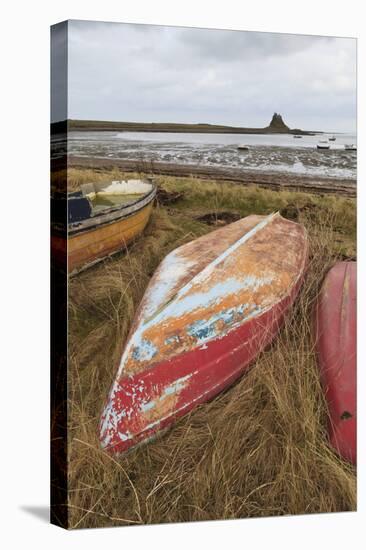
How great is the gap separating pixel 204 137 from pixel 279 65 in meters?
0.71

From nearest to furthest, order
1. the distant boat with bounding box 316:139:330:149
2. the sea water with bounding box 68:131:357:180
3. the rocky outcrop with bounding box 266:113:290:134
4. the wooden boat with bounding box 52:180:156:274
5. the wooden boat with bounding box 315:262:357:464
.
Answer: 1. the wooden boat with bounding box 52:180:156:274
2. the sea water with bounding box 68:131:357:180
3. the wooden boat with bounding box 315:262:357:464
4. the rocky outcrop with bounding box 266:113:290:134
5. the distant boat with bounding box 316:139:330:149

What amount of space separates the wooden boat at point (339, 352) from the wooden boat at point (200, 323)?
25 cm

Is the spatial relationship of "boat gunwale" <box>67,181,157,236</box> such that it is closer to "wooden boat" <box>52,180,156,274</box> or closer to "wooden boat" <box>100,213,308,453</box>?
"wooden boat" <box>52,180,156,274</box>

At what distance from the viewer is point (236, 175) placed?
7.98m

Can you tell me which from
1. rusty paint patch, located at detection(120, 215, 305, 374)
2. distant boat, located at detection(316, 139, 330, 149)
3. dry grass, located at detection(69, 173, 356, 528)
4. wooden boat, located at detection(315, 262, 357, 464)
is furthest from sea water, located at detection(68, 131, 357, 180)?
wooden boat, located at detection(315, 262, 357, 464)

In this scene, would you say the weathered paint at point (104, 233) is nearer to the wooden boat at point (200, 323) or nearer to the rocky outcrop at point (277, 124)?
the wooden boat at point (200, 323)

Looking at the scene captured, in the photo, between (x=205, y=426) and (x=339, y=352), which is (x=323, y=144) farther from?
(x=205, y=426)

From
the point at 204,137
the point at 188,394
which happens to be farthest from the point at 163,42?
the point at 188,394

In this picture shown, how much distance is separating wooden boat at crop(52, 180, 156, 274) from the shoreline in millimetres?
110

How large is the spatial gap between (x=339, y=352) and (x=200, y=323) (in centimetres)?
101

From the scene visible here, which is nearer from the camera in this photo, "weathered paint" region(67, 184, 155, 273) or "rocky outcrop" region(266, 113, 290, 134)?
"weathered paint" region(67, 184, 155, 273)

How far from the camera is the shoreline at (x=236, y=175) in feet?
24.8

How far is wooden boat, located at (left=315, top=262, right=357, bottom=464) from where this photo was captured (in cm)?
Result: 797

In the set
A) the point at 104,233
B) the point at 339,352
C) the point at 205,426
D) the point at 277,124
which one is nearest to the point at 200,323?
the point at 205,426
